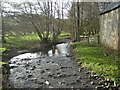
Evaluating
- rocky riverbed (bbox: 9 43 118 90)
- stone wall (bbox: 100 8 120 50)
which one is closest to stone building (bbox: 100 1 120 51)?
stone wall (bbox: 100 8 120 50)

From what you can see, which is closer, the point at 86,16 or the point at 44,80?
the point at 44,80

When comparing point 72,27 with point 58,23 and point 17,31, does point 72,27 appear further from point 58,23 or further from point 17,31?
point 17,31

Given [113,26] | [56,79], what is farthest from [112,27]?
[56,79]

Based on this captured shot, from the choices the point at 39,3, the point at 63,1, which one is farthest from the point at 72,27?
the point at 39,3

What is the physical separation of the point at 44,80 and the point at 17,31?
6.78 meters

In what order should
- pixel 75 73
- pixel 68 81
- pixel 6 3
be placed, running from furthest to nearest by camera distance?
pixel 6 3
pixel 75 73
pixel 68 81

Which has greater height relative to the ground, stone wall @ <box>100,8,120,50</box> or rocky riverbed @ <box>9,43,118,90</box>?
stone wall @ <box>100,8,120,50</box>

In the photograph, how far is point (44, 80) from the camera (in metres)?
7.48

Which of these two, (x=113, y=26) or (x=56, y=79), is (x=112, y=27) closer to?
(x=113, y=26)

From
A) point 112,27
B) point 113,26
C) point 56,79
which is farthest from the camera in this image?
point 112,27

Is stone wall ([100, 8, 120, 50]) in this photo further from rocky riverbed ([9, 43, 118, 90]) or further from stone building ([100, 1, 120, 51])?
rocky riverbed ([9, 43, 118, 90])

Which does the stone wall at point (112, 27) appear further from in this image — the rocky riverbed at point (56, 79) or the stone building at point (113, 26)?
the rocky riverbed at point (56, 79)

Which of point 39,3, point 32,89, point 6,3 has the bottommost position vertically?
point 32,89

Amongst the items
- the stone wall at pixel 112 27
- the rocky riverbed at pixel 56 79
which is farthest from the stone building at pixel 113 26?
the rocky riverbed at pixel 56 79
